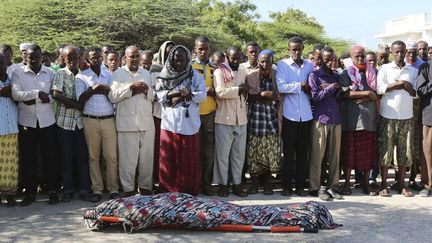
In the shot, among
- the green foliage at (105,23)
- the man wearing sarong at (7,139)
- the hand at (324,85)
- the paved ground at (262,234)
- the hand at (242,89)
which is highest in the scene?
the green foliage at (105,23)

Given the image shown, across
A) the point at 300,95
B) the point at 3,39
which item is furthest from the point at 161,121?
the point at 3,39

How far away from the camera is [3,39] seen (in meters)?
15.4

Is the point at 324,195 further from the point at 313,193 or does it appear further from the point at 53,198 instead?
the point at 53,198

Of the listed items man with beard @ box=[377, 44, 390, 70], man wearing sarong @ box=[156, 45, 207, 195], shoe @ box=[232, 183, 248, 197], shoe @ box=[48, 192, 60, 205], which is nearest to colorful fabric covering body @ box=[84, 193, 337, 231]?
man wearing sarong @ box=[156, 45, 207, 195]

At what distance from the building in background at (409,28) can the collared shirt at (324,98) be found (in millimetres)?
28125

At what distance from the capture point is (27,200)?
5.79 meters

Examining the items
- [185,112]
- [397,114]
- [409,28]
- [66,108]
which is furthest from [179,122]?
[409,28]

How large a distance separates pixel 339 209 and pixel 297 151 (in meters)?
1.13

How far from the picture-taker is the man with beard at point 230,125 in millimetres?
6094

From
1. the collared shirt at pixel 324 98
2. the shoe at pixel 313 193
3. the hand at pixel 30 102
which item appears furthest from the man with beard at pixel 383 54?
the hand at pixel 30 102

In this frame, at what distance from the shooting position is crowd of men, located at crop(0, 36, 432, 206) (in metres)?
5.78

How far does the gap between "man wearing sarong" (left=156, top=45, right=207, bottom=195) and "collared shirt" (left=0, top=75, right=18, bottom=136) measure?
171 cm

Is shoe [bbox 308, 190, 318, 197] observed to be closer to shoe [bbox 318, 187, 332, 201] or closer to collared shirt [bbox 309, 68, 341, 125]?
shoe [bbox 318, 187, 332, 201]

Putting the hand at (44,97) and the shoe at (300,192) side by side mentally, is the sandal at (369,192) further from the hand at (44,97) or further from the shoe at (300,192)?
the hand at (44,97)
